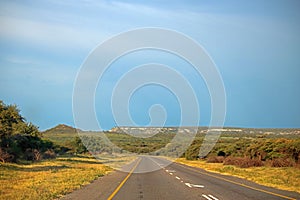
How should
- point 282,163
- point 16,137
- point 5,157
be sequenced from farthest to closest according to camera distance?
point 16,137
point 282,163
point 5,157

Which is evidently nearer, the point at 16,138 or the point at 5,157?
the point at 5,157

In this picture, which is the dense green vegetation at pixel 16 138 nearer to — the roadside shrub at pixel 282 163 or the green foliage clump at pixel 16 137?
the green foliage clump at pixel 16 137

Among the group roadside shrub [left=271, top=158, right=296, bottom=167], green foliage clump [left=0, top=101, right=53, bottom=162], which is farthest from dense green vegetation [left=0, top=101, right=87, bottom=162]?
roadside shrub [left=271, top=158, right=296, bottom=167]

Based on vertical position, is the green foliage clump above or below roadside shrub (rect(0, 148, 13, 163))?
above

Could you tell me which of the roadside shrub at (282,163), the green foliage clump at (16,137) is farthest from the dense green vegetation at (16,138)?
the roadside shrub at (282,163)

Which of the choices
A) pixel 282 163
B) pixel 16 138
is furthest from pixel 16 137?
pixel 282 163

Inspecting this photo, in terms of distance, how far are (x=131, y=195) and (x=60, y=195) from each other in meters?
2.89

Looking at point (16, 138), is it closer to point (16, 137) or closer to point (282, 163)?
point (16, 137)

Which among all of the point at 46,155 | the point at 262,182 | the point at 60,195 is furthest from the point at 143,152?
the point at 60,195

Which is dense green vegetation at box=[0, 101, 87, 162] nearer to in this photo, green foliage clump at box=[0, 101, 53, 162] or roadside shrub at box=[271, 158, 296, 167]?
green foliage clump at box=[0, 101, 53, 162]

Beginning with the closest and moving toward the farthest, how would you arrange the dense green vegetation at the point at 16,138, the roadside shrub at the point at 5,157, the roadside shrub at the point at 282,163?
the roadside shrub at the point at 5,157 < the roadside shrub at the point at 282,163 < the dense green vegetation at the point at 16,138

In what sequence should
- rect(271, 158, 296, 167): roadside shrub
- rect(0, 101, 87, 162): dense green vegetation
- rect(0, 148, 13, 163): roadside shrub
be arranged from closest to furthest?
rect(0, 148, 13, 163): roadside shrub, rect(271, 158, 296, 167): roadside shrub, rect(0, 101, 87, 162): dense green vegetation

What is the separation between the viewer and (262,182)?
26438mm

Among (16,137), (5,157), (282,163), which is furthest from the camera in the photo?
(16,137)
